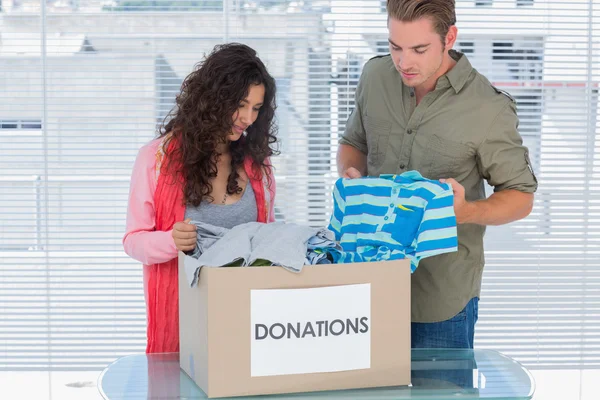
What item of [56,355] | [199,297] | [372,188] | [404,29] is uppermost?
[404,29]

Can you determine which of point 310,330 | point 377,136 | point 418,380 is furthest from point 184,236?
point 377,136

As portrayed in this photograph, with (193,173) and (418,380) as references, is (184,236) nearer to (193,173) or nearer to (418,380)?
(193,173)

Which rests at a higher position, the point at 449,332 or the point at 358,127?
the point at 358,127

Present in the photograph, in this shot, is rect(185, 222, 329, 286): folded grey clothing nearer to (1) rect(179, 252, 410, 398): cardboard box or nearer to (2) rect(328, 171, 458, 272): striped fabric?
(1) rect(179, 252, 410, 398): cardboard box

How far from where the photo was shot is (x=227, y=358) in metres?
1.34

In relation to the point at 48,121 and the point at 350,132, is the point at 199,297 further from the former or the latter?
the point at 48,121

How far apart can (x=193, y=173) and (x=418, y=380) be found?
2.33 feet

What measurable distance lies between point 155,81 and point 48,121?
0.45 m

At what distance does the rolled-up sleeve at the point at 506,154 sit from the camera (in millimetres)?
1884

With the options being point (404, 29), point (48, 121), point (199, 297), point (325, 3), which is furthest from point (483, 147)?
point (48, 121)

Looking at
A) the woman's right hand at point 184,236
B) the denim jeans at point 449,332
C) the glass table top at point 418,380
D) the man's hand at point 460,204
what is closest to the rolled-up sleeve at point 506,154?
the man's hand at point 460,204

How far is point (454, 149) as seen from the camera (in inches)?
74.6

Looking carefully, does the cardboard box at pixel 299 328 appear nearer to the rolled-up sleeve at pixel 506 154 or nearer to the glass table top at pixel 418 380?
the glass table top at pixel 418 380

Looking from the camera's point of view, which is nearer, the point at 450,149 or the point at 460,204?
the point at 460,204
